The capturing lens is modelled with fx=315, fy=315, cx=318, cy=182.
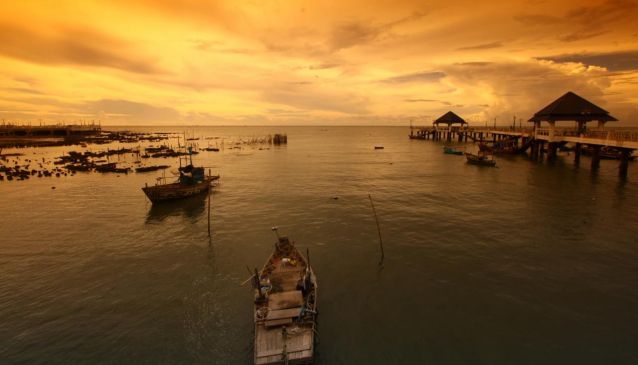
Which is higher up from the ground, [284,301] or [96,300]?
[284,301]

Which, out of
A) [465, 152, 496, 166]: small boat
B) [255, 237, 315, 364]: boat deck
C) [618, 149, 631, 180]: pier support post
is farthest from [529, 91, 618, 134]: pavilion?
[255, 237, 315, 364]: boat deck

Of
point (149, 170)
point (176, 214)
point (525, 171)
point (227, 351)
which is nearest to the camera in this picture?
point (227, 351)

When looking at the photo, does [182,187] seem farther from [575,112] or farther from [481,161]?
[575,112]

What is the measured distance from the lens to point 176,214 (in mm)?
31891

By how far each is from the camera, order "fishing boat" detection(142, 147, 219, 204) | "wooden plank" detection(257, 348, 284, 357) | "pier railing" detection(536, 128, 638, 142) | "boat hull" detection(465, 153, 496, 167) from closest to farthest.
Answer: "wooden plank" detection(257, 348, 284, 357) < "fishing boat" detection(142, 147, 219, 204) < "pier railing" detection(536, 128, 638, 142) < "boat hull" detection(465, 153, 496, 167)

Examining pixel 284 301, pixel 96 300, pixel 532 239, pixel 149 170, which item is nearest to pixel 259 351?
pixel 284 301

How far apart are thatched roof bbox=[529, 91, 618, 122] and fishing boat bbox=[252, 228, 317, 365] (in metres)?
57.0

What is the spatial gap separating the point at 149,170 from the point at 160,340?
4867cm

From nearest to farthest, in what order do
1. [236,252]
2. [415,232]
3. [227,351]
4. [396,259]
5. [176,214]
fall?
[227,351] < [396,259] < [236,252] < [415,232] < [176,214]

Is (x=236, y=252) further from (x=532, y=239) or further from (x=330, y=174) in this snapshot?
(x=330, y=174)

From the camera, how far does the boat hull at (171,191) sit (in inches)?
1323

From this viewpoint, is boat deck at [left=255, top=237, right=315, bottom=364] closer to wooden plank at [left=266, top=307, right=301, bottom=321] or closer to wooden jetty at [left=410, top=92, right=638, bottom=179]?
wooden plank at [left=266, top=307, right=301, bottom=321]

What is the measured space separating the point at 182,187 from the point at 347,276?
25.0 meters

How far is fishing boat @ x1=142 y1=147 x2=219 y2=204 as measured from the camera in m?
33.8
